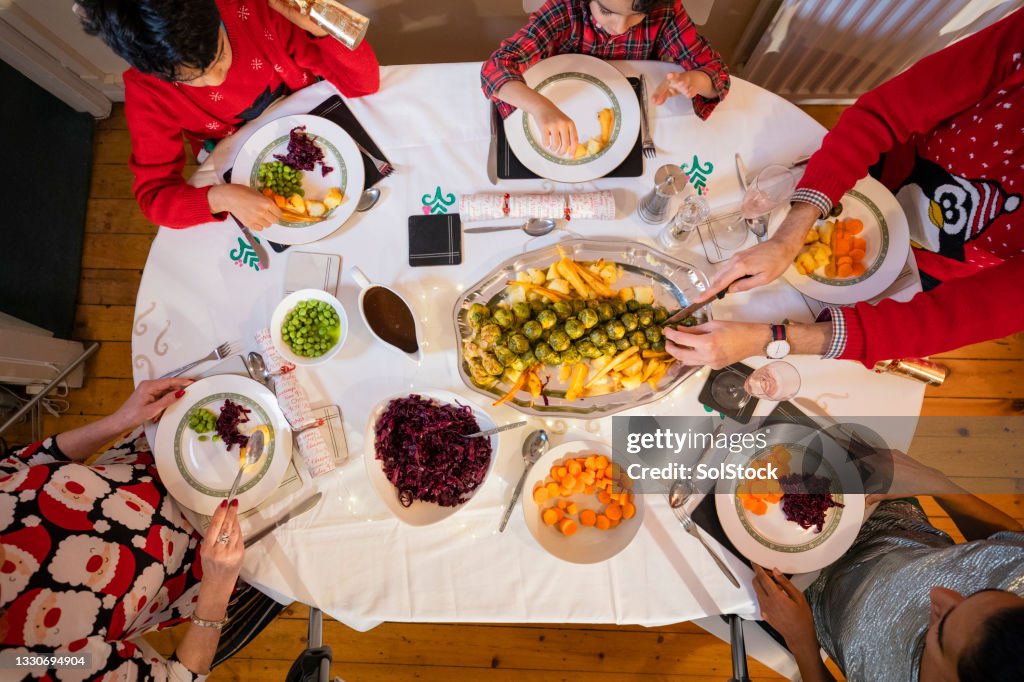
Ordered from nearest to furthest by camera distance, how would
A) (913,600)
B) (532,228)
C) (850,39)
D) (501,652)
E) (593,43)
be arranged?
(913,600), (532,228), (593,43), (850,39), (501,652)

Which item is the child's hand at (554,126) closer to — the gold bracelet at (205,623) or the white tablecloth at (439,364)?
the white tablecloth at (439,364)

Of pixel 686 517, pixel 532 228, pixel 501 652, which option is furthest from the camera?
pixel 501 652

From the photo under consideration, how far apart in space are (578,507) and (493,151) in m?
1.25

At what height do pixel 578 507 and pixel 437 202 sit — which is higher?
pixel 437 202

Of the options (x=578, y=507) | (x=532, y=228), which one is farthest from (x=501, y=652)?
(x=532, y=228)

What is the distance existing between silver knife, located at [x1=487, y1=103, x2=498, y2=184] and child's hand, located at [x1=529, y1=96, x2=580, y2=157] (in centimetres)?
15

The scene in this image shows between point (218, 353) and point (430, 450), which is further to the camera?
point (218, 353)

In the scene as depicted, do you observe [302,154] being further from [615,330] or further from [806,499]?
[806,499]

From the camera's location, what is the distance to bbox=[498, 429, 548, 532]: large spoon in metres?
1.80

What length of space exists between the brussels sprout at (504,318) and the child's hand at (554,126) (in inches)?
23.5

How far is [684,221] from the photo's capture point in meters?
1.81

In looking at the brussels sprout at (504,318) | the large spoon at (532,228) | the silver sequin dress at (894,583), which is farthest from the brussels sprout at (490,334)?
the silver sequin dress at (894,583)

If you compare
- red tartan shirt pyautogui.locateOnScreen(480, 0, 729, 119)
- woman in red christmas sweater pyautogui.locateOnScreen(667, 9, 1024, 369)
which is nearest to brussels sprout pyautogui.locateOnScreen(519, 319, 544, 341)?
woman in red christmas sweater pyautogui.locateOnScreen(667, 9, 1024, 369)

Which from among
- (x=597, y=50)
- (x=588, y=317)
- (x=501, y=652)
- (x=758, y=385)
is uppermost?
(x=597, y=50)
